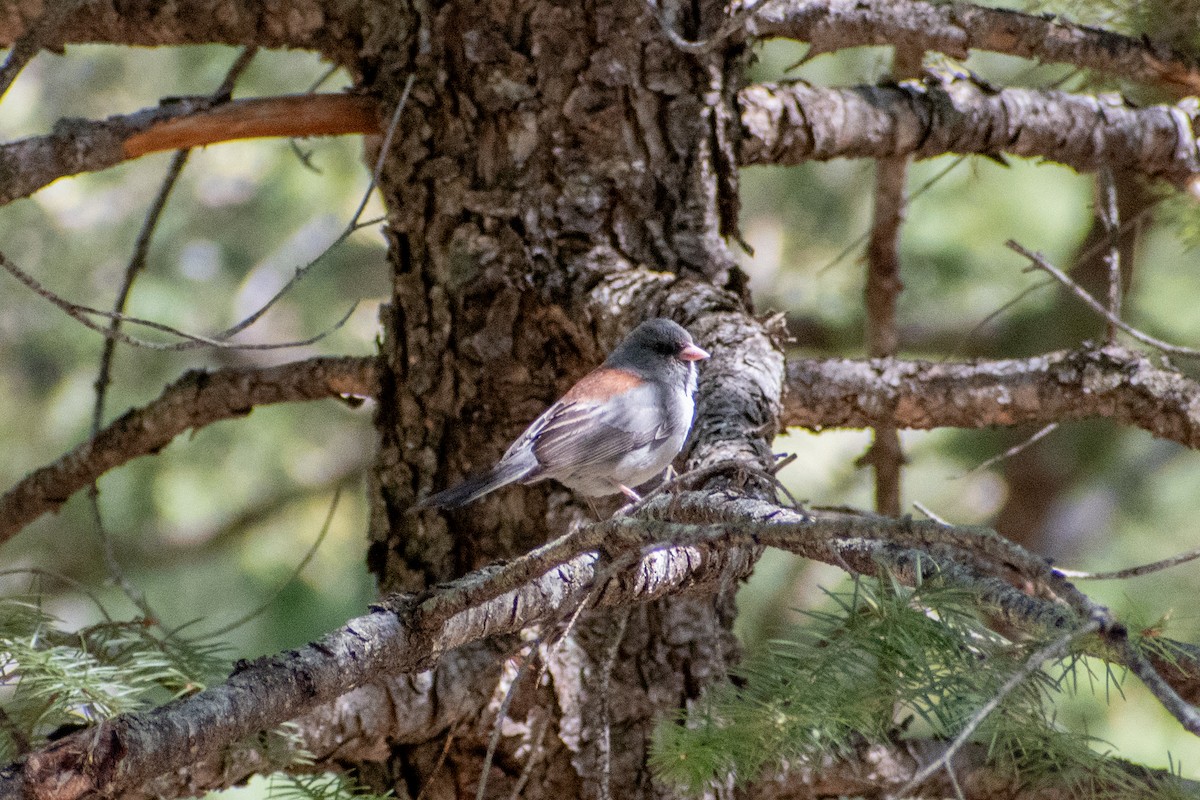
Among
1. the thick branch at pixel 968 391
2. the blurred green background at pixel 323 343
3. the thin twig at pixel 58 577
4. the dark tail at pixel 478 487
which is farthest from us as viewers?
the blurred green background at pixel 323 343

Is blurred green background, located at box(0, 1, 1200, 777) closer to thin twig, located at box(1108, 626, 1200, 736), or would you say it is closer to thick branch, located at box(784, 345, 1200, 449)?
thick branch, located at box(784, 345, 1200, 449)

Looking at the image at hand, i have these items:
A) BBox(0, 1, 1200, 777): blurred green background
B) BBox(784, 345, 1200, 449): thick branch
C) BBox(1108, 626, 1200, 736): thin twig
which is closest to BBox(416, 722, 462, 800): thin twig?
BBox(784, 345, 1200, 449): thick branch

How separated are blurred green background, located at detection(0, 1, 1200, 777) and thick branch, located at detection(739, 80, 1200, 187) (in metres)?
1.57

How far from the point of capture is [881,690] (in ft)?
3.90

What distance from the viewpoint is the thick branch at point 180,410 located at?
2451 millimetres

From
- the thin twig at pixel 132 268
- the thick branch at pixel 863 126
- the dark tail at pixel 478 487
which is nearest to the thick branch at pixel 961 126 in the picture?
the thick branch at pixel 863 126

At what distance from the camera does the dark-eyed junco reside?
2.15 metres

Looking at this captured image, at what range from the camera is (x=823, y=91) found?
245cm

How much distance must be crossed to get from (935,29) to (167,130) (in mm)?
1602

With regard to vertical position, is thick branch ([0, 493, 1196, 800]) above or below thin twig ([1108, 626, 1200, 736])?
above

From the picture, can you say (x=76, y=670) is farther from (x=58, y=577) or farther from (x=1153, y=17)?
(x=1153, y=17)

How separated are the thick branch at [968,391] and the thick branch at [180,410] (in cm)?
100

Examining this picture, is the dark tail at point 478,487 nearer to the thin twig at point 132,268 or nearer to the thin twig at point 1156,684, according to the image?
the thin twig at point 132,268

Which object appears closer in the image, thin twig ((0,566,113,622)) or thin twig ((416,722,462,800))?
thin twig ((0,566,113,622))
